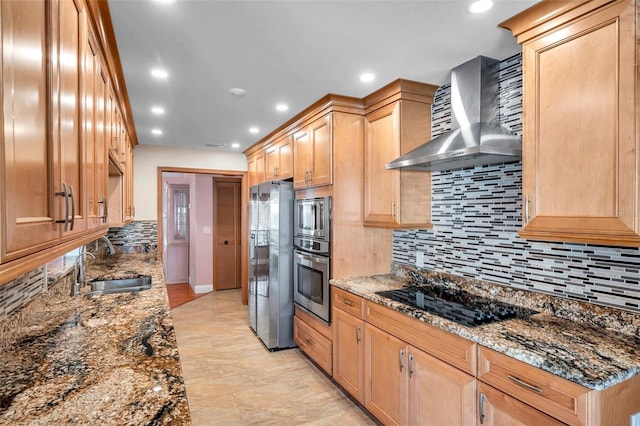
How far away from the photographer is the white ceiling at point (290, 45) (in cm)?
164

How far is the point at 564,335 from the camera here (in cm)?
158

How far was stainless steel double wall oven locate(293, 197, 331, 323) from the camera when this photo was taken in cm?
299

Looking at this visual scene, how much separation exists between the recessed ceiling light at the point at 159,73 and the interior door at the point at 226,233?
4.00m

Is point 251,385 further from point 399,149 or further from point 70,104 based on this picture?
point 70,104

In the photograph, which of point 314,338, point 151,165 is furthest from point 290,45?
point 151,165

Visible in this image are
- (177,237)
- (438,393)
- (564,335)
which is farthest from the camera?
(177,237)

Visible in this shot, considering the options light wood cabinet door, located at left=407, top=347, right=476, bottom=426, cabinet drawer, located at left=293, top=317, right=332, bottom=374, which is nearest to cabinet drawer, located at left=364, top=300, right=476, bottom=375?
light wood cabinet door, located at left=407, top=347, right=476, bottom=426

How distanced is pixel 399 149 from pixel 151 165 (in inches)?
147

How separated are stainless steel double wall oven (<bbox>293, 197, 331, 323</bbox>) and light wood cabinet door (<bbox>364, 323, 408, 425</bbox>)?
26.0 inches

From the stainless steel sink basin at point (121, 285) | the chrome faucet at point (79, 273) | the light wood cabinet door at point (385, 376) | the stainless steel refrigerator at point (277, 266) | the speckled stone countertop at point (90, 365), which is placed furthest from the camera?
the stainless steel refrigerator at point (277, 266)

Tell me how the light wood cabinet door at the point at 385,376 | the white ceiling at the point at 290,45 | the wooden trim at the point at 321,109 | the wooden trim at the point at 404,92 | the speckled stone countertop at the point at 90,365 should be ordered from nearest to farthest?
the speckled stone countertop at the point at 90,365 → the white ceiling at the point at 290,45 → the light wood cabinet door at the point at 385,376 → the wooden trim at the point at 404,92 → the wooden trim at the point at 321,109

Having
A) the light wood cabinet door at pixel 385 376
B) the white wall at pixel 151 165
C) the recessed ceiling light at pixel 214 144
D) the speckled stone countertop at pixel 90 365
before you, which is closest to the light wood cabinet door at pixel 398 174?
the light wood cabinet door at pixel 385 376

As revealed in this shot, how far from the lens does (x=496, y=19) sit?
174 centimetres

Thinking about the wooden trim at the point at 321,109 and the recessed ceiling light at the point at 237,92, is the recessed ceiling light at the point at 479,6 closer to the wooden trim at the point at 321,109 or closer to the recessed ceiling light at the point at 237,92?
the wooden trim at the point at 321,109
